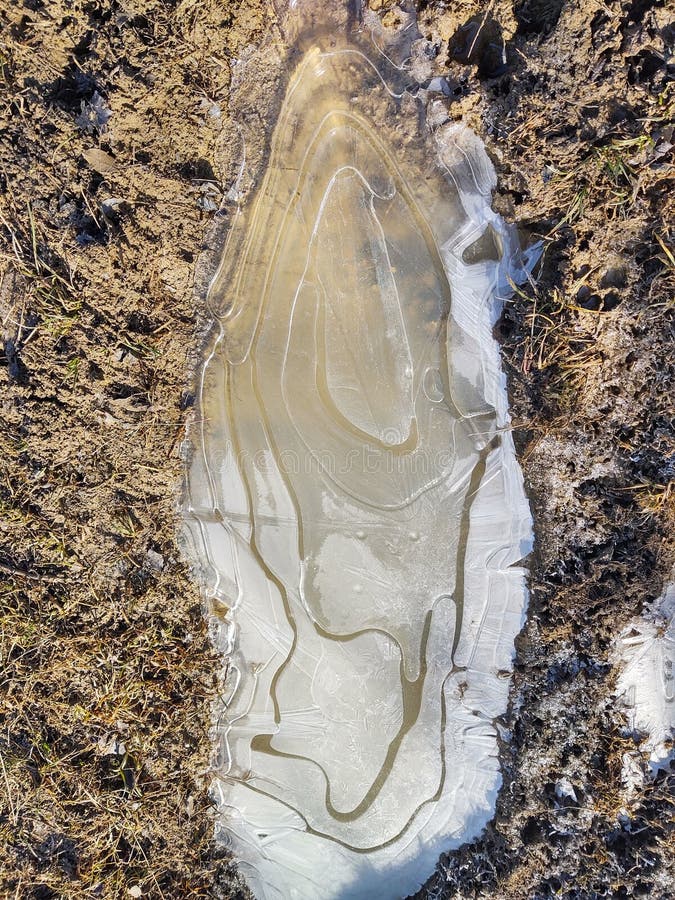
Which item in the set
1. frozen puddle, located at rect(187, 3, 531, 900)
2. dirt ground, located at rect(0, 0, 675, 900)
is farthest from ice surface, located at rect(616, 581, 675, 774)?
frozen puddle, located at rect(187, 3, 531, 900)

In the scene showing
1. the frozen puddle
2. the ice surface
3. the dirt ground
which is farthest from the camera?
the frozen puddle

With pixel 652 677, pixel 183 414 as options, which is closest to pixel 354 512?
pixel 183 414

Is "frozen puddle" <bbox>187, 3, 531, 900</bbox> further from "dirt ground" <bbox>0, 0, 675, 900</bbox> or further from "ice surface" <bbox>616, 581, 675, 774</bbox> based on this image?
"ice surface" <bbox>616, 581, 675, 774</bbox>

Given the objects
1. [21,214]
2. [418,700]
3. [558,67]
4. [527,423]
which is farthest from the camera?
[418,700]

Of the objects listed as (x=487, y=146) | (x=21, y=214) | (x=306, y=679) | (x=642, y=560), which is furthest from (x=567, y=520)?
(x=21, y=214)

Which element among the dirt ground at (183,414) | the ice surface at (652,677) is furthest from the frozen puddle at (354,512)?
the ice surface at (652,677)

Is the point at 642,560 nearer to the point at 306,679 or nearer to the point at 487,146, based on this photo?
the point at 306,679

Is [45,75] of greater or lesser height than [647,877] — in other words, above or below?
above
